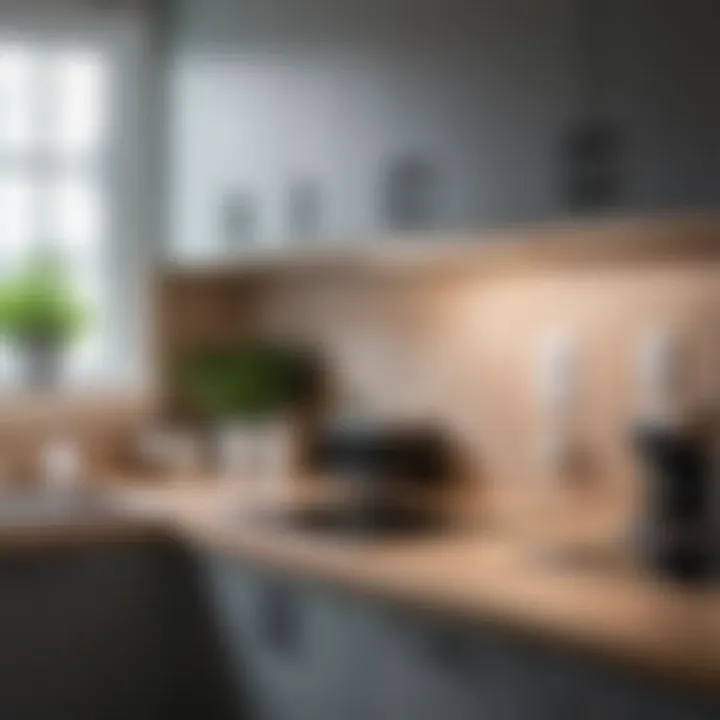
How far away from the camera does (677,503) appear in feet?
10.1

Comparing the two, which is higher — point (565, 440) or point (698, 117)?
point (698, 117)

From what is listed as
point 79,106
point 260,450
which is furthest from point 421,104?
point 79,106

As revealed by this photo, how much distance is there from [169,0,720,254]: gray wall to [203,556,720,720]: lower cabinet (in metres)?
0.74

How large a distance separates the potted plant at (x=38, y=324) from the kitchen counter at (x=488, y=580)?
0.80 meters

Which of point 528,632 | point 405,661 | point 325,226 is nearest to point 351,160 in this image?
point 325,226

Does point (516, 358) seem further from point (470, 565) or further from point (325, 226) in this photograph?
point (470, 565)

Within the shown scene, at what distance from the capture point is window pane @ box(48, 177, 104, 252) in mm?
4656

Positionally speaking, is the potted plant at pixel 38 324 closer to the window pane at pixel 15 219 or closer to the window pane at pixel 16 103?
the window pane at pixel 15 219

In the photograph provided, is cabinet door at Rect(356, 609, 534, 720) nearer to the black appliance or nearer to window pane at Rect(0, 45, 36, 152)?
the black appliance

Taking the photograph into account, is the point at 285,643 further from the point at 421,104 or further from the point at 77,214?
the point at 77,214

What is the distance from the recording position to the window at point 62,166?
462cm

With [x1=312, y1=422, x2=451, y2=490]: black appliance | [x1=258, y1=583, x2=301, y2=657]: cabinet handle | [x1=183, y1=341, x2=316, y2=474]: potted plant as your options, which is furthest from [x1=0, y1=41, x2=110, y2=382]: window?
[x1=258, y1=583, x2=301, y2=657]: cabinet handle

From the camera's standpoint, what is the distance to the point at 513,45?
310 cm

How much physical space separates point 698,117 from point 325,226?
129cm
